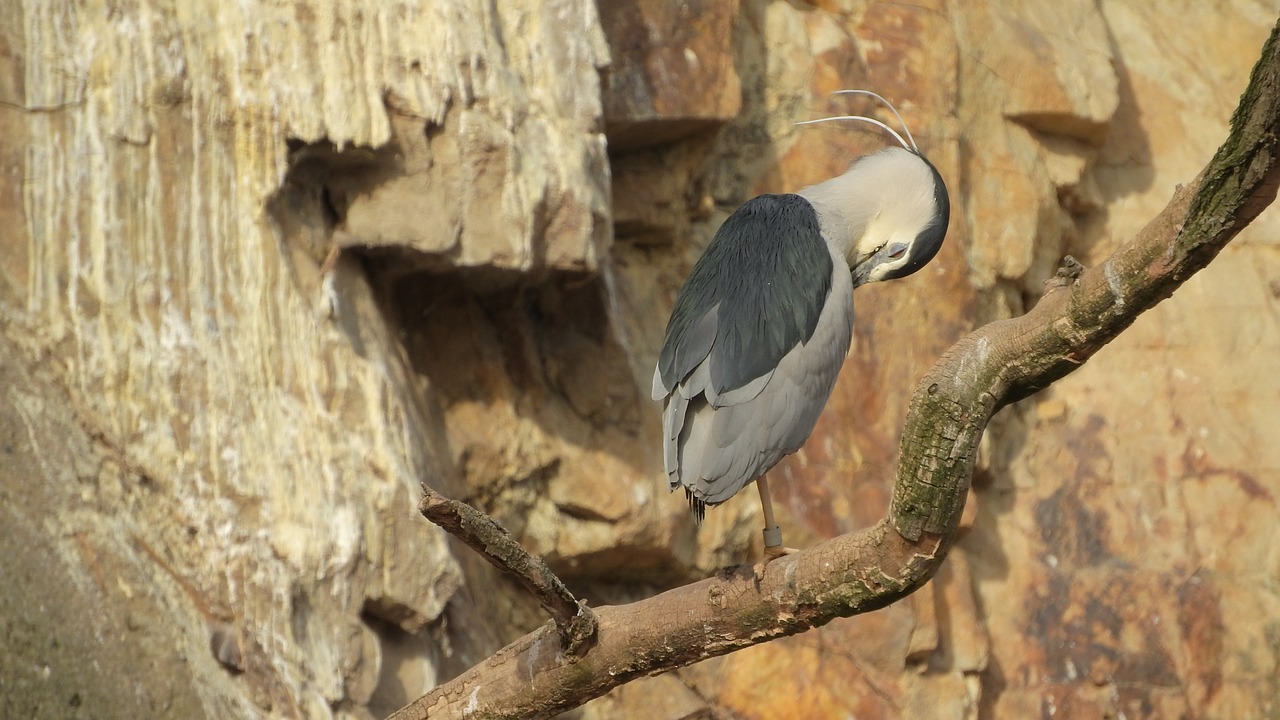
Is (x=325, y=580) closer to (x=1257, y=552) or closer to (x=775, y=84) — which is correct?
(x=775, y=84)

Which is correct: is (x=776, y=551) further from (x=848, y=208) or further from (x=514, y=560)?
(x=848, y=208)

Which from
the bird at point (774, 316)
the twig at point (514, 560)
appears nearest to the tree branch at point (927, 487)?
the twig at point (514, 560)

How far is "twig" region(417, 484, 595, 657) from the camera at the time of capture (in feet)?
7.75

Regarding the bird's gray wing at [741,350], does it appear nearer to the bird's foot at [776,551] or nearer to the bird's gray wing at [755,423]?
the bird's gray wing at [755,423]

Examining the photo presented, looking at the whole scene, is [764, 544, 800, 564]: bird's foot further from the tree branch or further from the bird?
the tree branch

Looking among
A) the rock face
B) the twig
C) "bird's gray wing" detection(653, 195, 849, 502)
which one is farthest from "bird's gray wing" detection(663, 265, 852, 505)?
the rock face

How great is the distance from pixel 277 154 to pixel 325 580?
132 cm

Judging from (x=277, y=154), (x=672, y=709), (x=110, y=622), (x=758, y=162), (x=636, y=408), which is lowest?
(x=672, y=709)

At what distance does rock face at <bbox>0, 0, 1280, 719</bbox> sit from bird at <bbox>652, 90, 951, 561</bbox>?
3.51 feet

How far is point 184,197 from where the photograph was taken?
4074 mm

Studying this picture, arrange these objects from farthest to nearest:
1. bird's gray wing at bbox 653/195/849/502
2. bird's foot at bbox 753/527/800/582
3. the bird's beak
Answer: the bird's beak < bird's gray wing at bbox 653/195/849/502 < bird's foot at bbox 753/527/800/582

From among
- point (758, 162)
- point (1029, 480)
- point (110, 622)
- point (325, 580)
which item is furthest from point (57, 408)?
point (1029, 480)

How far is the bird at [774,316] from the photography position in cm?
320

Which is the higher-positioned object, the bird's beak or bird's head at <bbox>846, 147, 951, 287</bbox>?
bird's head at <bbox>846, 147, 951, 287</bbox>
